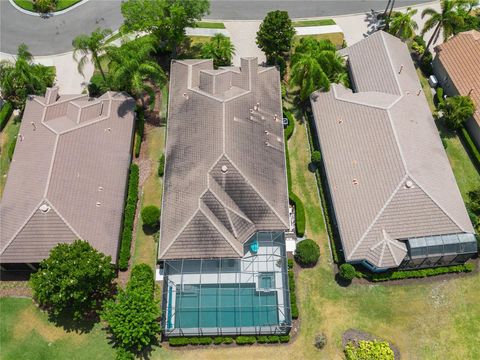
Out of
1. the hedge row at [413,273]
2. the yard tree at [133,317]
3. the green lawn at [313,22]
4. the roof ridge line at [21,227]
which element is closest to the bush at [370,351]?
the hedge row at [413,273]

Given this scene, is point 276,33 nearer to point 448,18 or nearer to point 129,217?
point 448,18

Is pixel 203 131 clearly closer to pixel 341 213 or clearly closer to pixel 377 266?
pixel 341 213

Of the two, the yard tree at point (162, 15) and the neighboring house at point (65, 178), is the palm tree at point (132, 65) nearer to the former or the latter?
the neighboring house at point (65, 178)

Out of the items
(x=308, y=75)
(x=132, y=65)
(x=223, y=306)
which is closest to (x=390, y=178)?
(x=308, y=75)

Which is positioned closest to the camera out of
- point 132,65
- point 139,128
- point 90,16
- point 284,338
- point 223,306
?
point 223,306

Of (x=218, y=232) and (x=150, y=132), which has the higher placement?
(x=150, y=132)

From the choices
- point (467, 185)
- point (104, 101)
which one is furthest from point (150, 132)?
point (467, 185)

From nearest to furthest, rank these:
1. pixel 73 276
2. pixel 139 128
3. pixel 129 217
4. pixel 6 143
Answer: pixel 73 276
pixel 129 217
pixel 6 143
pixel 139 128
